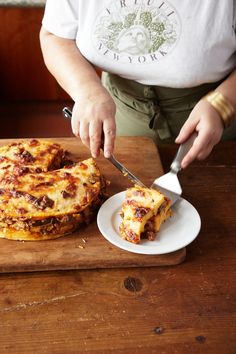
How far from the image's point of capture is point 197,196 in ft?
3.49

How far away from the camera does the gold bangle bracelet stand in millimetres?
1014

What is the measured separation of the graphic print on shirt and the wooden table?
1.52 ft

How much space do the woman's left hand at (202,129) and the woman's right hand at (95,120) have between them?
0.56ft

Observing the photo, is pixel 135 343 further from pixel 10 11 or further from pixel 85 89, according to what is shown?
pixel 10 11

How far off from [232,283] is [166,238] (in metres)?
0.15

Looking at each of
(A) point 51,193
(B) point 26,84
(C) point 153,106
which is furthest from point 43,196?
(B) point 26,84

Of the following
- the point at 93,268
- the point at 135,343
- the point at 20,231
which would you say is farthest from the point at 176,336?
the point at 20,231

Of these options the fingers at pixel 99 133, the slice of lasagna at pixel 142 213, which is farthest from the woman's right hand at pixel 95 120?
the slice of lasagna at pixel 142 213

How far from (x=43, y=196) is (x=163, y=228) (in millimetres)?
259

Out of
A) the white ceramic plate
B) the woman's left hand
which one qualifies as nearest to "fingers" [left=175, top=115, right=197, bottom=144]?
the woman's left hand

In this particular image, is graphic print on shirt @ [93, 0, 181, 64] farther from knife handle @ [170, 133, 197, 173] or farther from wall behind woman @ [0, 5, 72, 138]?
wall behind woman @ [0, 5, 72, 138]

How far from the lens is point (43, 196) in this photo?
3.01ft

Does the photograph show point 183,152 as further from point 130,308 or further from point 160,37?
point 130,308

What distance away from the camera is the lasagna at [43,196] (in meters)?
0.89
